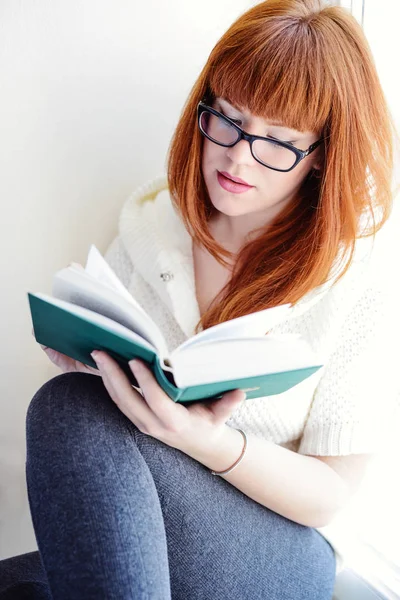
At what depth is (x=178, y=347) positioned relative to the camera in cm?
69

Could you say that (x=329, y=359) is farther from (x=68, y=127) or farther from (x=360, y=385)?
(x=68, y=127)

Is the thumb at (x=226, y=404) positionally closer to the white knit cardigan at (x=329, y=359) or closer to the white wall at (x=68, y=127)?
the white knit cardigan at (x=329, y=359)

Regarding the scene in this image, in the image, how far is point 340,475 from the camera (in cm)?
100

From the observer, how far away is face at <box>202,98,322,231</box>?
93cm

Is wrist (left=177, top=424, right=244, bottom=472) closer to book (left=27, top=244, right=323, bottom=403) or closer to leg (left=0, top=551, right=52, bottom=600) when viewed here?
book (left=27, top=244, right=323, bottom=403)

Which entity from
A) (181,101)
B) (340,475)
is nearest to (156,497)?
(340,475)

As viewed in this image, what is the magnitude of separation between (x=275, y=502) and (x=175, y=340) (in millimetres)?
321

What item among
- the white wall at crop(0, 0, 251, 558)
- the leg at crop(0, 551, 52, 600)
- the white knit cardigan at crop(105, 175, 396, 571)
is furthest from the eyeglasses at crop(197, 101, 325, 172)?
the leg at crop(0, 551, 52, 600)

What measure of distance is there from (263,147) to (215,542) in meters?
0.54

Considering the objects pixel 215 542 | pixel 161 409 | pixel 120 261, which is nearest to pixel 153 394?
pixel 161 409

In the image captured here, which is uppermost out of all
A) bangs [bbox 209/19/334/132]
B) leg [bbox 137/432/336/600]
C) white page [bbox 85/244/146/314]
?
bangs [bbox 209/19/334/132]

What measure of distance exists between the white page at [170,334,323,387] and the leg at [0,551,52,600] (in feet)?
1.70

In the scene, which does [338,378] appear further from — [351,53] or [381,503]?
[351,53]

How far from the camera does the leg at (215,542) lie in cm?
84
